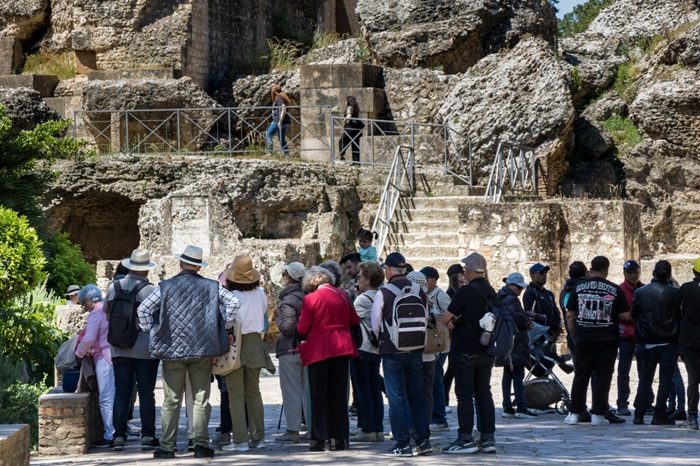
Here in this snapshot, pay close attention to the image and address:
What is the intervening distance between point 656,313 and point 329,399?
9.53 feet

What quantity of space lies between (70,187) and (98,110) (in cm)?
278

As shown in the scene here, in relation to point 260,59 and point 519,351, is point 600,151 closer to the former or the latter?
point 260,59

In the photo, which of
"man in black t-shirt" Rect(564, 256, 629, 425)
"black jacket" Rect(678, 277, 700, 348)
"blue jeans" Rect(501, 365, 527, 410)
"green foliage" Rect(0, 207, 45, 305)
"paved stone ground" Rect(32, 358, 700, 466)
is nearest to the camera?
"paved stone ground" Rect(32, 358, 700, 466)

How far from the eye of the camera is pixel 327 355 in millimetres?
8367

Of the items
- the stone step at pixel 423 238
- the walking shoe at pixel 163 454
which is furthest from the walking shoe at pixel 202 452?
the stone step at pixel 423 238

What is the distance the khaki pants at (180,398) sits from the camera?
8.16 meters

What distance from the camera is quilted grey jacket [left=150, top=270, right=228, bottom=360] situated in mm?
8055

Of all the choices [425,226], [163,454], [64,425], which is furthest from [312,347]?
[425,226]

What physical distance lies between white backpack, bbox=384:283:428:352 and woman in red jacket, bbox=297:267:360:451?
1.13 feet

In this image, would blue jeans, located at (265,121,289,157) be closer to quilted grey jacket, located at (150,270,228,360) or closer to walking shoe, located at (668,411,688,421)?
walking shoe, located at (668,411,688,421)

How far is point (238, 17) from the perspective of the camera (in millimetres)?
24812

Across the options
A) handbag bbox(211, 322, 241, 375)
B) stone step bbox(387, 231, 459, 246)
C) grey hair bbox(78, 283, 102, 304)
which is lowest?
handbag bbox(211, 322, 241, 375)

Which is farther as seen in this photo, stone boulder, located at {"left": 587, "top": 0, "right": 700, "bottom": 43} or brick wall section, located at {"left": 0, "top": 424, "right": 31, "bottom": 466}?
stone boulder, located at {"left": 587, "top": 0, "right": 700, "bottom": 43}

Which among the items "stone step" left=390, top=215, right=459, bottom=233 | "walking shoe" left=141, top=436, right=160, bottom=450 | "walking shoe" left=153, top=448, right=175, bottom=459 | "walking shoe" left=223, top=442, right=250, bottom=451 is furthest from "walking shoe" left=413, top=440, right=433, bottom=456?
"stone step" left=390, top=215, right=459, bottom=233
